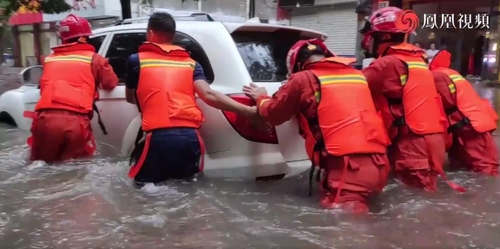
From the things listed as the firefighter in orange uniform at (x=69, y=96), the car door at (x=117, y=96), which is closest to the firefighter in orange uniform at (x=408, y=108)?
the car door at (x=117, y=96)

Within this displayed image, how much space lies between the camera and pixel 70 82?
4.77 metres

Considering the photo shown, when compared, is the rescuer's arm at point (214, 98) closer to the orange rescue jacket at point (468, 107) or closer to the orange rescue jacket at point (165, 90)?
the orange rescue jacket at point (165, 90)

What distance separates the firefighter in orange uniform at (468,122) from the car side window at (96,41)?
9.57ft

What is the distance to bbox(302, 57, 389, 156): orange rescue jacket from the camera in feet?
11.7

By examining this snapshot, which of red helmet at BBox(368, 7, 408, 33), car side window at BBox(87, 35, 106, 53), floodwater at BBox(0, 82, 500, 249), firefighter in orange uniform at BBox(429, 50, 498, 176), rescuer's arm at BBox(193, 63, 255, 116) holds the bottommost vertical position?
floodwater at BBox(0, 82, 500, 249)

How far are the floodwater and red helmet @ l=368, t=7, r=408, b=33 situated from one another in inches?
44.3

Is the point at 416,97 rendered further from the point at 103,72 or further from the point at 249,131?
the point at 103,72

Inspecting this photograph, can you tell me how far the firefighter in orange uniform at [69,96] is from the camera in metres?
4.72

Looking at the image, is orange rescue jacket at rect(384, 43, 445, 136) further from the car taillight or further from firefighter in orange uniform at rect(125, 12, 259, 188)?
firefighter in orange uniform at rect(125, 12, 259, 188)

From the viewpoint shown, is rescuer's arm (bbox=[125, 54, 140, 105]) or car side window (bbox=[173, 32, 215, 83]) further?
car side window (bbox=[173, 32, 215, 83])

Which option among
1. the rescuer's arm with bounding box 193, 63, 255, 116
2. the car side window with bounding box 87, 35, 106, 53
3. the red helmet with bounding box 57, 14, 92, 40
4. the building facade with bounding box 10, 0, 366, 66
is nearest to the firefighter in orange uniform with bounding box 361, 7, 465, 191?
the rescuer's arm with bounding box 193, 63, 255, 116

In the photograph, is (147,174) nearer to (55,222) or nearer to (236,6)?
(55,222)

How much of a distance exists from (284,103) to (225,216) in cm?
82

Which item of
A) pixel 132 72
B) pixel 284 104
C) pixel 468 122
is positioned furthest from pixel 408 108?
pixel 132 72
